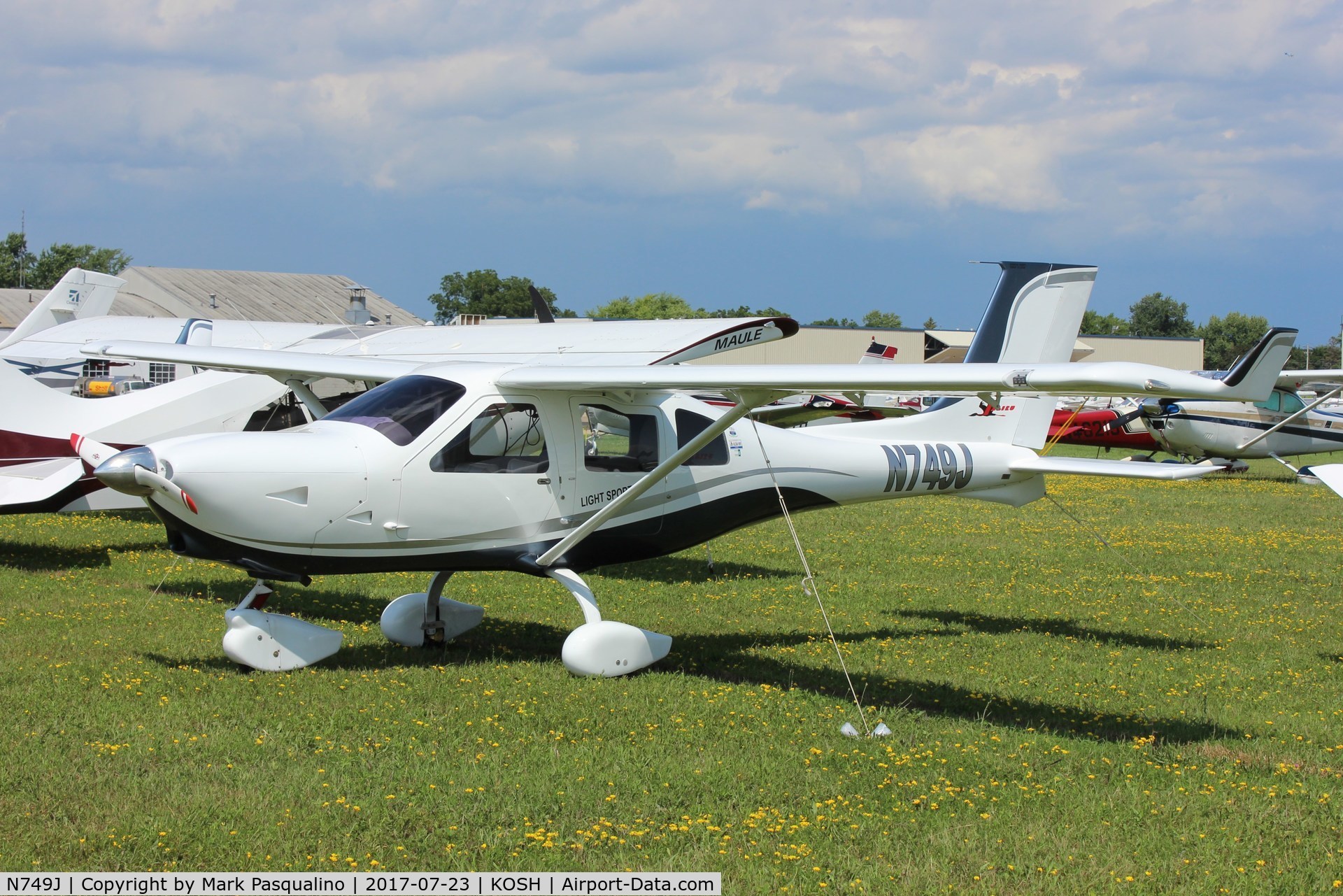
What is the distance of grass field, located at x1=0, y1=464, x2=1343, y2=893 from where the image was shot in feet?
16.7

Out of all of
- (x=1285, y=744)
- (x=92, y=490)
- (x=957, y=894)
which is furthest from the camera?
(x=92, y=490)

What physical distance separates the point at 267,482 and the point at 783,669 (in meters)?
4.12

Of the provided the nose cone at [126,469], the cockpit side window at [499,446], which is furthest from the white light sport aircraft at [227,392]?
the nose cone at [126,469]

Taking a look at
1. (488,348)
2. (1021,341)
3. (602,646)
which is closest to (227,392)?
(488,348)

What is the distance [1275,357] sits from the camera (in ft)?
20.6

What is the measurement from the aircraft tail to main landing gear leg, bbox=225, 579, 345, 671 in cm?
553

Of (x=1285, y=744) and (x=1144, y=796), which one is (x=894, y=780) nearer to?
(x=1144, y=796)

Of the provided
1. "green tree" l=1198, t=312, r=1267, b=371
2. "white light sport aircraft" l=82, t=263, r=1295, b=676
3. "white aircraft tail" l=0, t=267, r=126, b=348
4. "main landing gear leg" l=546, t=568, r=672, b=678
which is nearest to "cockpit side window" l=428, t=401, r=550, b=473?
"white light sport aircraft" l=82, t=263, r=1295, b=676

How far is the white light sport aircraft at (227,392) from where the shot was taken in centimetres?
1044

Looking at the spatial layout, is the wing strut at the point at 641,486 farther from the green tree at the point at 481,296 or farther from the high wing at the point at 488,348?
the green tree at the point at 481,296

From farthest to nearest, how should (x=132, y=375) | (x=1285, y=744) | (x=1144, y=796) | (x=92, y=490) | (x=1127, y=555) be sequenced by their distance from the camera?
(x=132, y=375) < (x=1127, y=555) < (x=92, y=490) < (x=1285, y=744) < (x=1144, y=796)

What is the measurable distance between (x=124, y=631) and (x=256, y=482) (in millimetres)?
3017

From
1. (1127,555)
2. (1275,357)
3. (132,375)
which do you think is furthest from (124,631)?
(132,375)

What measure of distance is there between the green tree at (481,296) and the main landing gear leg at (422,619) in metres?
133
